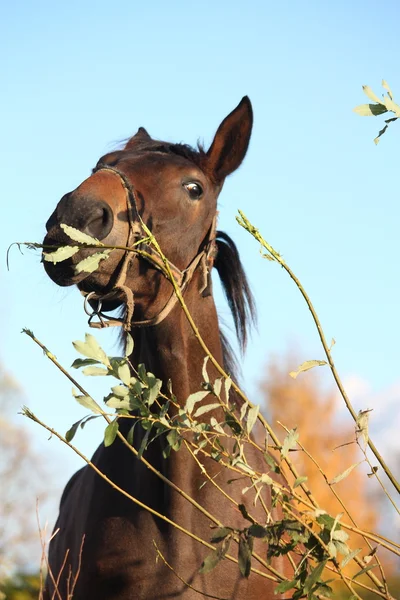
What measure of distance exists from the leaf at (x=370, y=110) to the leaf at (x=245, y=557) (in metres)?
1.13

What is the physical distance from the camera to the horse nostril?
3510 millimetres

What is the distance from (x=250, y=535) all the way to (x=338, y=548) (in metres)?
0.22

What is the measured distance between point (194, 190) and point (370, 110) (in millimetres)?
2192

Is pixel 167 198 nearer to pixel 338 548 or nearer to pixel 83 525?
pixel 83 525

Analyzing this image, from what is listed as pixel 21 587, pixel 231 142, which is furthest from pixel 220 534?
pixel 21 587

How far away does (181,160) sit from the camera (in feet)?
14.0

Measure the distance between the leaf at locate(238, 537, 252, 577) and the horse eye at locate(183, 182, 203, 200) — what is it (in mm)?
2385

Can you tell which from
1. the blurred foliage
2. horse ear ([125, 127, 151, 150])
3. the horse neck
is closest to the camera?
the horse neck

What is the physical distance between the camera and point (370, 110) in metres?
2.09

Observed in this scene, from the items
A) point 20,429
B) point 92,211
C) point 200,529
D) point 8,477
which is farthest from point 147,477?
point 20,429

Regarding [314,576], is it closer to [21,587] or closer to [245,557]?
[245,557]

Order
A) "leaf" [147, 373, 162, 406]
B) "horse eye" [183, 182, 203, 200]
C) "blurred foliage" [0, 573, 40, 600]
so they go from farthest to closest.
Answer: "blurred foliage" [0, 573, 40, 600]
"horse eye" [183, 182, 203, 200]
"leaf" [147, 373, 162, 406]

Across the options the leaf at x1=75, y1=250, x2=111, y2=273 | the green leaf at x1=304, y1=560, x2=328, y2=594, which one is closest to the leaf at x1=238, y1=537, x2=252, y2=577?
the green leaf at x1=304, y1=560, x2=328, y2=594

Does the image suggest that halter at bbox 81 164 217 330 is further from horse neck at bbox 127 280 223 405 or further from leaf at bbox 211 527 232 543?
leaf at bbox 211 527 232 543
